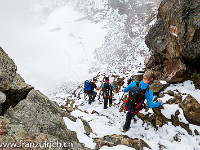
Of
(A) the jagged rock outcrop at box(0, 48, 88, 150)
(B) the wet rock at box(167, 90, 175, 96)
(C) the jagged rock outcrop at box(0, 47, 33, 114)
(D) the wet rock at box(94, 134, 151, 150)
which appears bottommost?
(D) the wet rock at box(94, 134, 151, 150)

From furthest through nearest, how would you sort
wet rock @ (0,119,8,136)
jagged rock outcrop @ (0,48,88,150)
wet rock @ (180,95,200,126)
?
wet rock @ (180,95,200,126), jagged rock outcrop @ (0,48,88,150), wet rock @ (0,119,8,136)

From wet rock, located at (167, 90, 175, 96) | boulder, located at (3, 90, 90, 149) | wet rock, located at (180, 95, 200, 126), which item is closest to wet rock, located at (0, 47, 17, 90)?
boulder, located at (3, 90, 90, 149)

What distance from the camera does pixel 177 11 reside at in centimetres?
551

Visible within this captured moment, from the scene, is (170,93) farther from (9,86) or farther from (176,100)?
(9,86)

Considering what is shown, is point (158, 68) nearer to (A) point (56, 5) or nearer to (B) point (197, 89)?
(B) point (197, 89)

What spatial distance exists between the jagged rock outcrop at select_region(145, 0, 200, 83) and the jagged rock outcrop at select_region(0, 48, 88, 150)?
557cm

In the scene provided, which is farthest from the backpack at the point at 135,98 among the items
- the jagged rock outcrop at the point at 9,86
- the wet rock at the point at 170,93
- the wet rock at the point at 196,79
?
the jagged rock outcrop at the point at 9,86

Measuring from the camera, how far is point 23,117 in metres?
2.53

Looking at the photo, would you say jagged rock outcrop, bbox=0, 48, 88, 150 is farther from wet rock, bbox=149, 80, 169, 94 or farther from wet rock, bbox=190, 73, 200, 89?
wet rock, bbox=190, 73, 200, 89

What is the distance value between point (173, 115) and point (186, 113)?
1.31 feet

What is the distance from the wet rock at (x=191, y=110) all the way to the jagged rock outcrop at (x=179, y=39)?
1703 millimetres

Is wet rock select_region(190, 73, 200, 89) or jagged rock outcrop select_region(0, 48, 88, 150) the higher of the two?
jagged rock outcrop select_region(0, 48, 88, 150)

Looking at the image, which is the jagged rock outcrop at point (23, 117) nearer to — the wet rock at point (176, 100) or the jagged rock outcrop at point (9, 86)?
the jagged rock outcrop at point (9, 86)

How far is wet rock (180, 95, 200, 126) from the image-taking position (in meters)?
3.64
